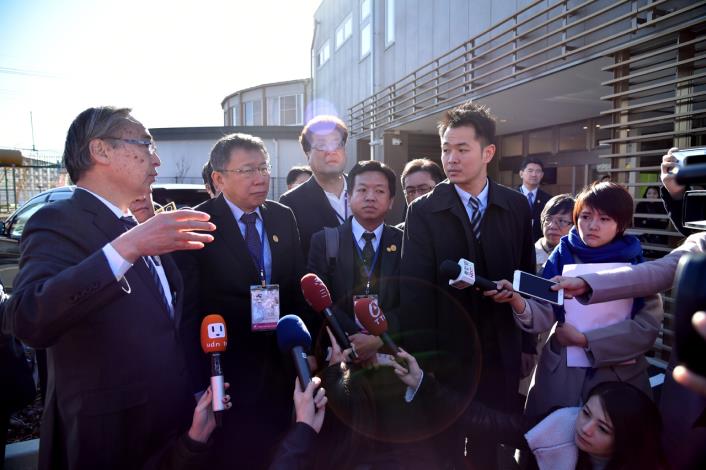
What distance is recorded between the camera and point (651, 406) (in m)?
1.77

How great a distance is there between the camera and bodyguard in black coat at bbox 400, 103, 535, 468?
2.55 metres

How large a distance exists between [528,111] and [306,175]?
5.85m

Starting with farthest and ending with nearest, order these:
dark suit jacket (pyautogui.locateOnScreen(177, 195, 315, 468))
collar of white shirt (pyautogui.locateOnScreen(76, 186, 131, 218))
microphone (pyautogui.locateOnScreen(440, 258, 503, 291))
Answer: dark suit jacket (pyautogui.locateOnScreen(177, 195, 315, 468)) → microphone (pyautogui.locateOnScreen(440, 258, 503, 291)) → collar of white shirt (pyautogui.locateOnScreen(76, 186, 131, 218))

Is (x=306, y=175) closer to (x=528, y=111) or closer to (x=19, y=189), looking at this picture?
(x=528, y=111)

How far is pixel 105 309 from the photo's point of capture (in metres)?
1.68

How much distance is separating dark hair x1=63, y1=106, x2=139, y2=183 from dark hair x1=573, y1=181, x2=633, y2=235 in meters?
2.31

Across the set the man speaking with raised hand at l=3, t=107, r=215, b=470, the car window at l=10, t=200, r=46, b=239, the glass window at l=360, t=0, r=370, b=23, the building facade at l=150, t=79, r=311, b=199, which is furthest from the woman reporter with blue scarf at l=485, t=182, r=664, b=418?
the building facade at l=150, t=79, r=311, b=199

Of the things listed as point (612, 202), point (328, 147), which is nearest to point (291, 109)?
point (328, 147)

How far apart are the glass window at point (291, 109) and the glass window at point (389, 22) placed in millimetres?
14683

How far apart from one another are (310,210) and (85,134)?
2.10m

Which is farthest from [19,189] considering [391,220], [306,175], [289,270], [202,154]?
[289,270]

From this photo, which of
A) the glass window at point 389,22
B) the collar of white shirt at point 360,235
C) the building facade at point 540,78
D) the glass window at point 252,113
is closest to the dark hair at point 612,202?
the collar of white shirt at point 360,235

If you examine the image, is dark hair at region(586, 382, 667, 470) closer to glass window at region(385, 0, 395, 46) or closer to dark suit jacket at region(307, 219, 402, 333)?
dark suit jacket at region(307, 219, 402, 333)

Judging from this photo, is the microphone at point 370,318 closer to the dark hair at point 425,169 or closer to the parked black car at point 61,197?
the dark hair at point 425,169
